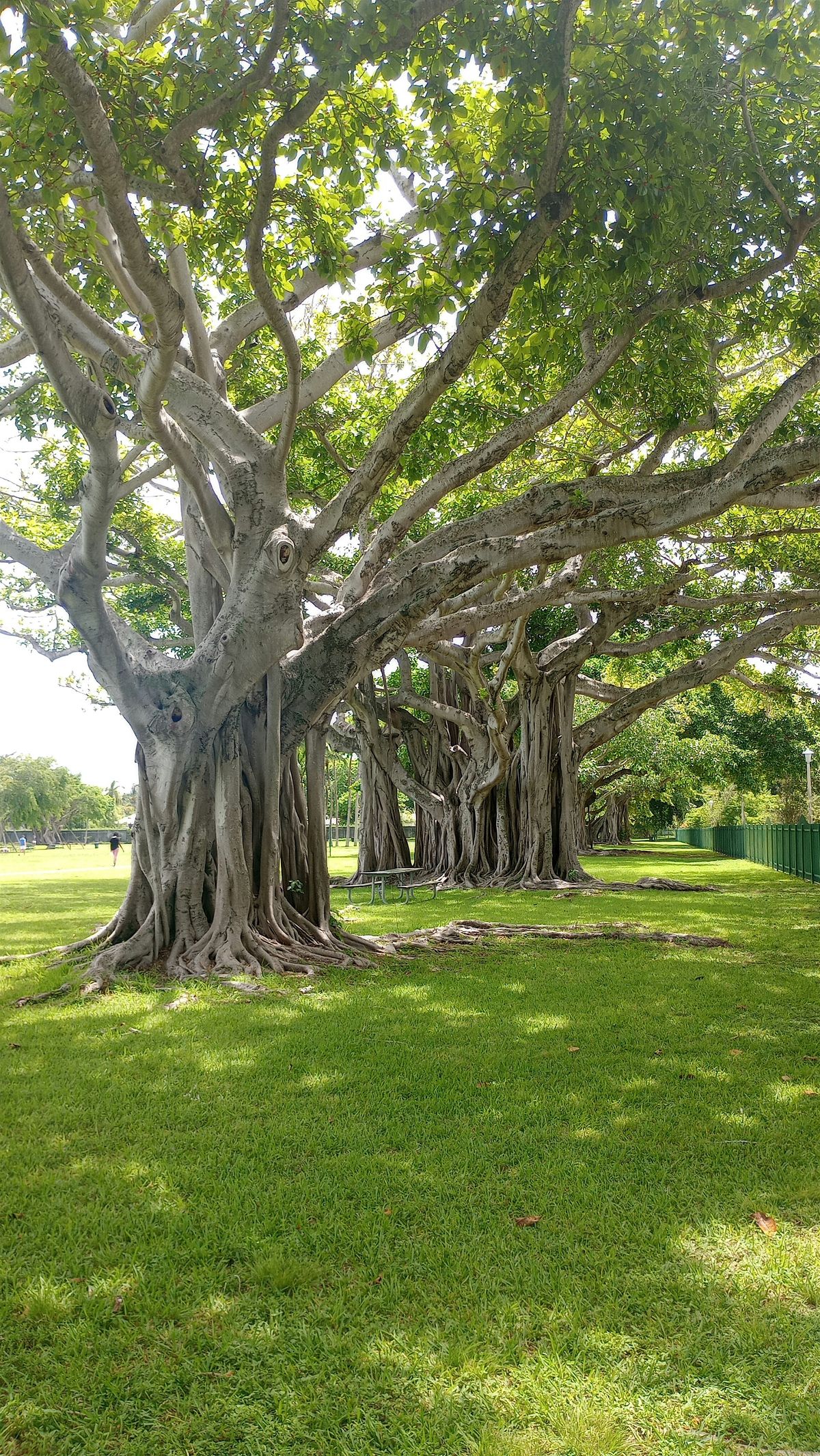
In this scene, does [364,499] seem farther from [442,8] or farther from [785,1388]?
[785,1388]

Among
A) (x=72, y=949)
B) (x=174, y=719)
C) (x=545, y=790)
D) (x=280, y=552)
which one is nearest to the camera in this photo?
(x=280, y=552)

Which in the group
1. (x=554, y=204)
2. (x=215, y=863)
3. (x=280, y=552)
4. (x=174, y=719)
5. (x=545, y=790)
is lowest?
(x=215, y=863)

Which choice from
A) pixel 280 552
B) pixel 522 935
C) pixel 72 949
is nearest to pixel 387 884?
pixel 522 935

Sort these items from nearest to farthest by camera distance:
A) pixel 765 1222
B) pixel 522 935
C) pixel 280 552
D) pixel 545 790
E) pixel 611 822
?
pixel 765 1222 → pixel 280 552 → pixel 522 935 → pixel 545 790 → pixel 611 822

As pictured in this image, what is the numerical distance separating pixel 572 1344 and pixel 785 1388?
497 mm

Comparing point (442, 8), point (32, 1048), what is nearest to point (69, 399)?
point (442, 8)

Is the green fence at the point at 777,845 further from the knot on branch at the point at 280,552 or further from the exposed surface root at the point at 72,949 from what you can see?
the exposed surface root at the point at 72,949

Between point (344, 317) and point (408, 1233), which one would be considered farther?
point (344, 317)

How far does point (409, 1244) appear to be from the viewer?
9.23 ft

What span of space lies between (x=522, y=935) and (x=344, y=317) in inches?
258

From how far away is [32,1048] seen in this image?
505 cm

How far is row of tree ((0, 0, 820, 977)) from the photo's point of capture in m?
5.36

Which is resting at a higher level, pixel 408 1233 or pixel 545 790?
pixel 545 790

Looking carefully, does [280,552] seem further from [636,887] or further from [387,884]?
[387,884]
